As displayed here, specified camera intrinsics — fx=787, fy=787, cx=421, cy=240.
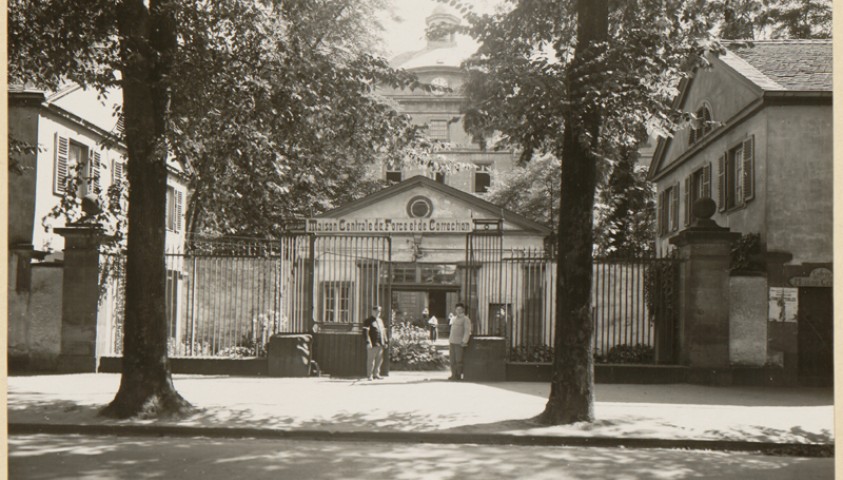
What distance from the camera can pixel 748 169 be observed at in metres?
18.7

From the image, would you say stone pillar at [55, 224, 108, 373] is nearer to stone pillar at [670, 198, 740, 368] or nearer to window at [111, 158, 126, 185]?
window at [111, 158, 126, 185]

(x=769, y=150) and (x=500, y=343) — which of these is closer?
(x=500, y=343)

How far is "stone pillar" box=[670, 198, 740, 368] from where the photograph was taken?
15680 millimetres

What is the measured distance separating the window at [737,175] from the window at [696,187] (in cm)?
124

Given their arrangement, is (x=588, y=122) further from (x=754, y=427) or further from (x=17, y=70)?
(x=17, y=70)

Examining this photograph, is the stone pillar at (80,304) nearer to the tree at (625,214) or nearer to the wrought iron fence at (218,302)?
the wrought iron fence at (218,302)

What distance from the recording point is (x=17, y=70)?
1141cm

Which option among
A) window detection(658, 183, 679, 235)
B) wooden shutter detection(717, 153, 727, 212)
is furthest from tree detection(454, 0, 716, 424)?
window detection(658, 183, 679, 235)

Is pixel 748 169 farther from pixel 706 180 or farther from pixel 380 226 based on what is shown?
pixel 380 226

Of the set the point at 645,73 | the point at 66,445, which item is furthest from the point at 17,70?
the point at 645,73

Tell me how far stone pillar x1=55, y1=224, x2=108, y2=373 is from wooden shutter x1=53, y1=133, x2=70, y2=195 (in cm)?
405

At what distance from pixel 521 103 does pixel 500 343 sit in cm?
666

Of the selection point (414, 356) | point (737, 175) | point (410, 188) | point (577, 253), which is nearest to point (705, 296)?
point (737, 175)

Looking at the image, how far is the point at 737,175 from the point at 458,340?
886cm
